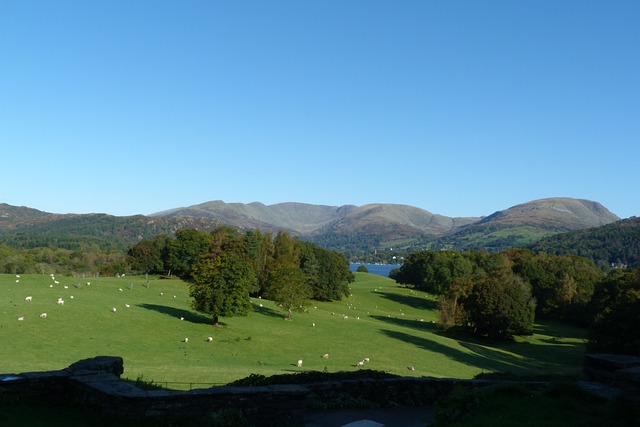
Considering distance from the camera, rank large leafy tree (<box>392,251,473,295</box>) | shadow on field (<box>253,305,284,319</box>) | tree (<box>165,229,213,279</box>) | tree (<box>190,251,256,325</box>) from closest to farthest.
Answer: tree (<box>190,251,256,325</box>), shadow on field (<box>253,305,284,319</box>), tree (<box>165,229,213,279</box>), large leafy tree (<box>392,251,473,295</box>)

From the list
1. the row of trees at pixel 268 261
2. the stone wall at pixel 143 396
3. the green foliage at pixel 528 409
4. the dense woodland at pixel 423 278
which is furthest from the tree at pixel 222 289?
the green foliage at pixel 528 409

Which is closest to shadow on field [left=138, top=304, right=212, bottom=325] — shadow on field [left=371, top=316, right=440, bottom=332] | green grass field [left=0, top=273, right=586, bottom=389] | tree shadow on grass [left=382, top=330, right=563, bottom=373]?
green grass field [left=0, top=273, right=586, bottom=389]

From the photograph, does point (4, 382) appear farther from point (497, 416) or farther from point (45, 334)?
point (45, 334)

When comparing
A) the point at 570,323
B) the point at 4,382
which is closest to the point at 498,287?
the point at 570,323

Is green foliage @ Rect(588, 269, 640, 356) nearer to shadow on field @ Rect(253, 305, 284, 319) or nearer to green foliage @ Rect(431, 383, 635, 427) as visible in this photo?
shadow on field @ Rect(253, 305, 284, 319)

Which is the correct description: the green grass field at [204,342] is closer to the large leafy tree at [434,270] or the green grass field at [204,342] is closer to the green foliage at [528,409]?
the green foliage at [528,409]

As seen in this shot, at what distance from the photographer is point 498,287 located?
71.8 m

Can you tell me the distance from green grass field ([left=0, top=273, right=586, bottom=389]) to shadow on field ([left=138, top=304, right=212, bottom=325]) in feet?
0.85

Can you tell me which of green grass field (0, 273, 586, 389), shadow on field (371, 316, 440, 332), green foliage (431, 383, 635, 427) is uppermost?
green foliage (431, 383, 635, 427)

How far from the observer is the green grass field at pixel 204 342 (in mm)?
32750

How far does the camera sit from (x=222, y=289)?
166ft

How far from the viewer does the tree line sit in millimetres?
51719

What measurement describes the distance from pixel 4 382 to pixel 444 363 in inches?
1588

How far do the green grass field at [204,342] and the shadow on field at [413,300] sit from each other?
28388 mm
